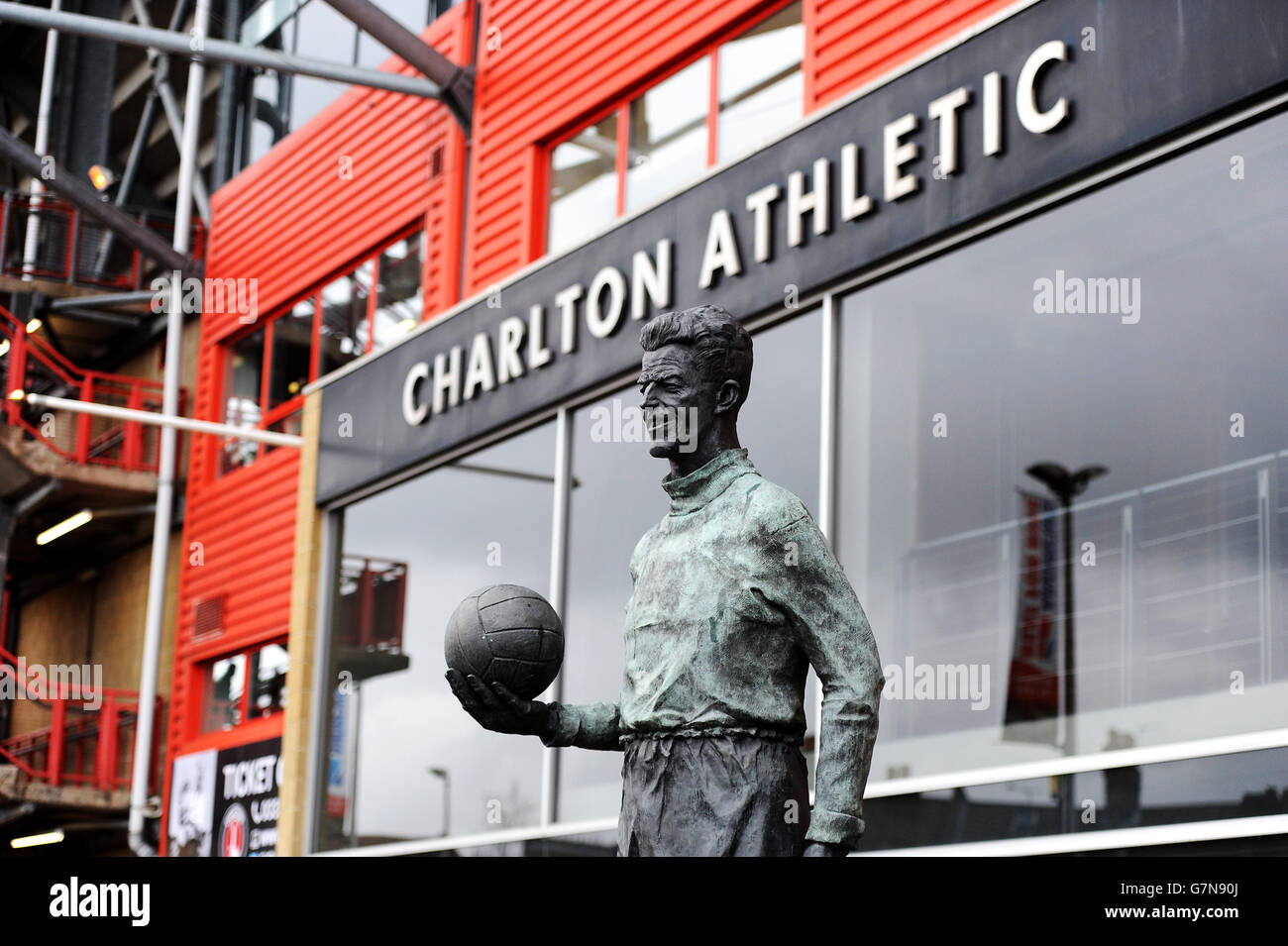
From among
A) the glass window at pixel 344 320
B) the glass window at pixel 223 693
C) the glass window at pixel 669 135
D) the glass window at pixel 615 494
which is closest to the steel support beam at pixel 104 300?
the glass window at pixel 344 320

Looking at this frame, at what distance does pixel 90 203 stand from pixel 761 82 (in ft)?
33.3

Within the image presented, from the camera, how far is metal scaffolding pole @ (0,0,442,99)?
57.5 ft

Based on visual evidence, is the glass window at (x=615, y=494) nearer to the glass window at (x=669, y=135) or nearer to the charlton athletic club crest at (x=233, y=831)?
the glass window at (x=669, y=135)

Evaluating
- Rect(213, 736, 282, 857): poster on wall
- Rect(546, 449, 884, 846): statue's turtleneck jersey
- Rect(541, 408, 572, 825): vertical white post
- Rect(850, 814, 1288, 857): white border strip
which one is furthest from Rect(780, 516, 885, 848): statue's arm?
Rect(213, 736, 282, 857): poster on wall

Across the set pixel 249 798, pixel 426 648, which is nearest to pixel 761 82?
pixel 426 648

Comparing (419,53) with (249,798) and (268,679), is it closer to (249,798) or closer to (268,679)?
(268,679)

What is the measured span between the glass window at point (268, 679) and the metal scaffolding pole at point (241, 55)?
5.86 metres

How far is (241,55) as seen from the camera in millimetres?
17828

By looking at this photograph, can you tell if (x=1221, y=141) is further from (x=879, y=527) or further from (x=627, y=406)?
(x=627, y=406)

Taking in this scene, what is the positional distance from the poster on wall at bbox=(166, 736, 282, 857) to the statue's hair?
13543mm

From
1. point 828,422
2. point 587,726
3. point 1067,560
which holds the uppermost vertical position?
point 828,422

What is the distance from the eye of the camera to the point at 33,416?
25.1 meters
